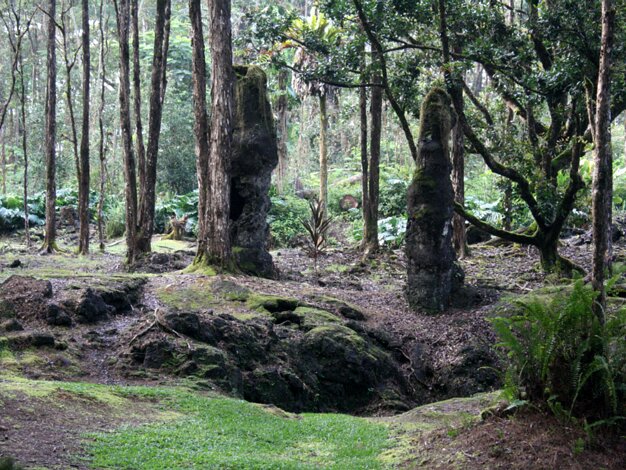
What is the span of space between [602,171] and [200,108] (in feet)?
32.3

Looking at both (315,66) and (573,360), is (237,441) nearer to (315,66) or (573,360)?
(573,360)

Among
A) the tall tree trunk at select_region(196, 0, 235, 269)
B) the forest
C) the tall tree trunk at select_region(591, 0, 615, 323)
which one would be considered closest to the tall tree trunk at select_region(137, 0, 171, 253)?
the forest

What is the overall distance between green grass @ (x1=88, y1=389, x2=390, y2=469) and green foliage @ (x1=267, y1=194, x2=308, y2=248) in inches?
716

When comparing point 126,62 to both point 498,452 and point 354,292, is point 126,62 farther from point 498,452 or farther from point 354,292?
point 498,452

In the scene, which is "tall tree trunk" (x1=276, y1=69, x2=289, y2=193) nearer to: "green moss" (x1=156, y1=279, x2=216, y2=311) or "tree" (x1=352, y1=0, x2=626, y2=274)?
"tree" (x1=352, y1=0, x2=626, y2=274)

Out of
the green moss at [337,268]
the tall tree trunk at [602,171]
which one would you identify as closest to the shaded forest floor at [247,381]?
the tall tree trunk at [602,171]

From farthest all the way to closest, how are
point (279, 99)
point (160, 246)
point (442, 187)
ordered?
point (279, 99) < point (160, 246) < point (442, 187)

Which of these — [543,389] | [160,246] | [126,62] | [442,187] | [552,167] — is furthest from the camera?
[160,246]

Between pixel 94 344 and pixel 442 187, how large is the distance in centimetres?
738

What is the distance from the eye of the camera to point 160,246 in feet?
75.4

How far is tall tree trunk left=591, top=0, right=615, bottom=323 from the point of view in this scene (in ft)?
22.3

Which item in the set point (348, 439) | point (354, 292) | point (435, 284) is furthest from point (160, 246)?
point (348, 439)

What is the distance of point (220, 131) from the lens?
13727 mm

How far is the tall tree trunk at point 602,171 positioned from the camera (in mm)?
6793
